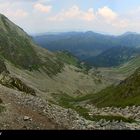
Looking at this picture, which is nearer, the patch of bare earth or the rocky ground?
the patch of bare earth

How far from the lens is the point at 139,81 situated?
122 metres

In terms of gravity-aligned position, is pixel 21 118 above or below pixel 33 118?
above

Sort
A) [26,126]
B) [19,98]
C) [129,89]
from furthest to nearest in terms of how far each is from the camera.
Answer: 1. [129,89]
2. [19,98]
3. [26,126]

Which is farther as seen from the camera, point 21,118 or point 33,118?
point 33,118

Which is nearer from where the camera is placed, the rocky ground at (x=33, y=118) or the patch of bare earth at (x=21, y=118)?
the patch of bare earth at (x=21, y=118)
